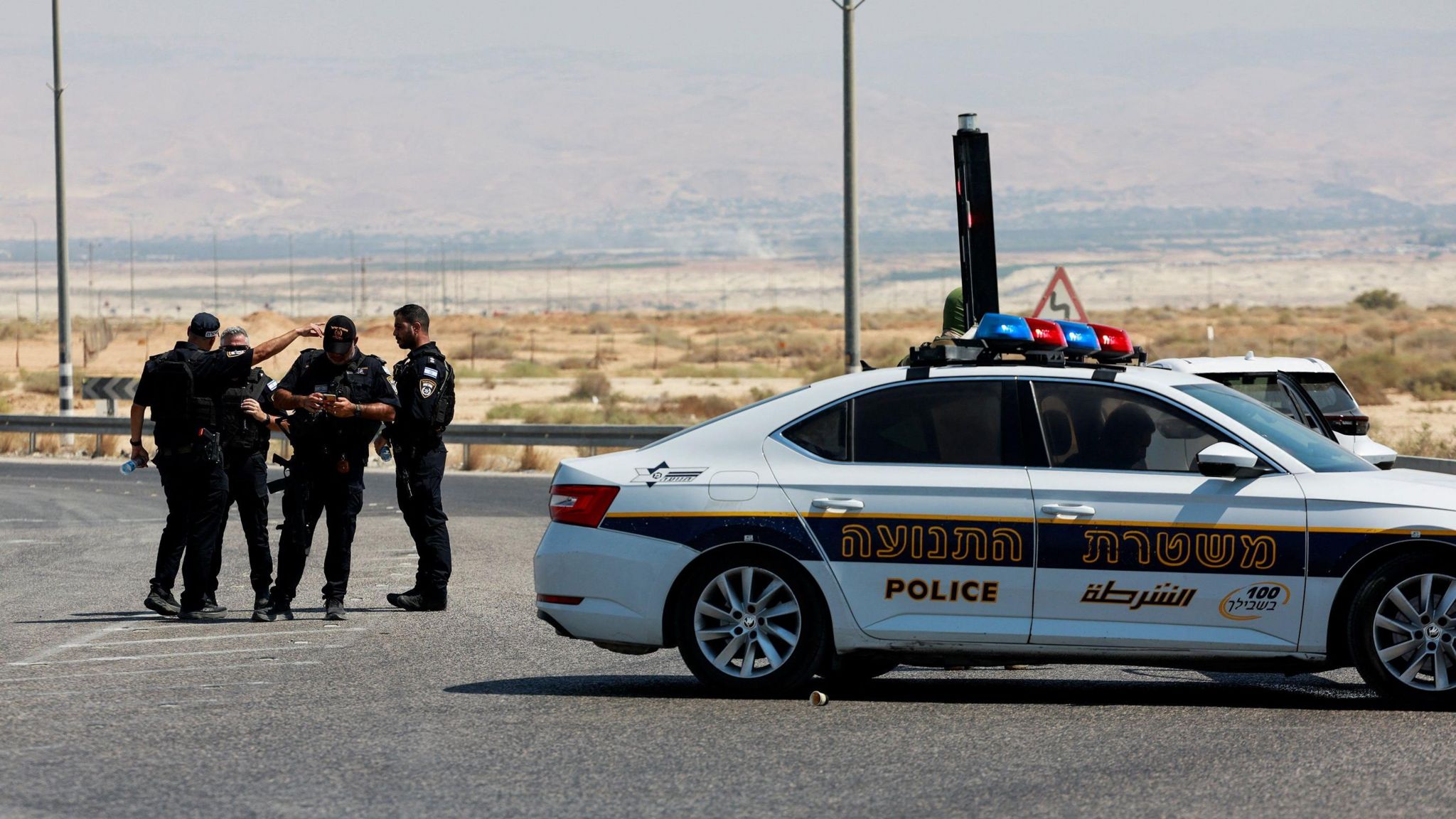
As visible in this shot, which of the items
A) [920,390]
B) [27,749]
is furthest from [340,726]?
[920,390]

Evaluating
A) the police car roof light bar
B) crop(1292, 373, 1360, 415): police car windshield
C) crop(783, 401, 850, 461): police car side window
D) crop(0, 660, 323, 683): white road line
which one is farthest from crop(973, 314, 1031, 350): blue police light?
crop(1292, 373, 1360, 415): police car windshield

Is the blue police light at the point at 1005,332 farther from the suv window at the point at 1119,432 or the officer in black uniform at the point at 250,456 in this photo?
the officer in black uniform at the point at 250,456

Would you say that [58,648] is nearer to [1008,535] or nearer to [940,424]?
[940,424]

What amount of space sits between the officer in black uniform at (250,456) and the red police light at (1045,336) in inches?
194

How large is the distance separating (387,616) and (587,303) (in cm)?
13713

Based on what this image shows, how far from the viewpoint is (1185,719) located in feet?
26.6

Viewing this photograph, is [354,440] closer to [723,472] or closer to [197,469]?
[197,469]

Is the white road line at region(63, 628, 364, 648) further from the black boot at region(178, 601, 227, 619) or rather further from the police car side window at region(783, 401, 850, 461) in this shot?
the police car side window at region(783, 401, 850, 461)

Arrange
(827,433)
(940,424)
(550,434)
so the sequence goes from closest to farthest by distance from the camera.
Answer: (940,424), (827,433), (550,434)

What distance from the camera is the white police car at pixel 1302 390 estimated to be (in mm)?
12906

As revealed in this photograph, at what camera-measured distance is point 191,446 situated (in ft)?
37.2

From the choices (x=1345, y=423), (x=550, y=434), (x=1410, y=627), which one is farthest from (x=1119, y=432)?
(x=550, y=434)

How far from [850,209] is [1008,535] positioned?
13636 mm

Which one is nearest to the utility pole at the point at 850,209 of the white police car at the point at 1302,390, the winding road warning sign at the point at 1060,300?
the winding road warning sign at the point at 1060,300
